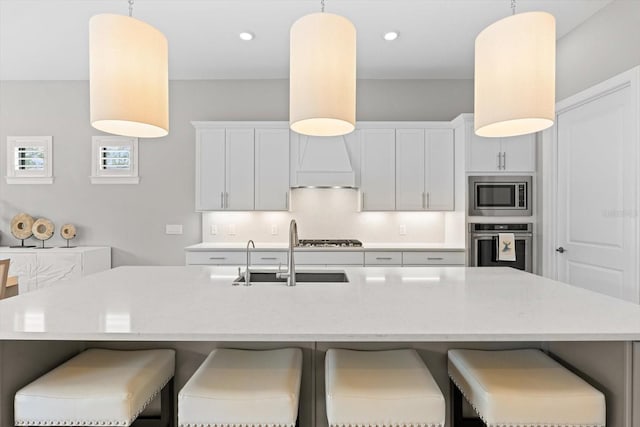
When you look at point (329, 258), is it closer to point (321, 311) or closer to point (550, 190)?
point (550, 190)

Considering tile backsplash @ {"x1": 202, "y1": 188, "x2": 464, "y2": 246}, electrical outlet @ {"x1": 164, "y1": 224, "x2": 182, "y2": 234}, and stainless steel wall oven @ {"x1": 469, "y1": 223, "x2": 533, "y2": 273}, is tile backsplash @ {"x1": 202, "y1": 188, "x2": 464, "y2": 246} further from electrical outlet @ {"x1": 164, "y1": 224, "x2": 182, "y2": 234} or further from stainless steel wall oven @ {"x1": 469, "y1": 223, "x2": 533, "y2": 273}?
stainless steel wall oven @ {"x1": 469, "y1": 223, "x2": 533, "y2": 273}

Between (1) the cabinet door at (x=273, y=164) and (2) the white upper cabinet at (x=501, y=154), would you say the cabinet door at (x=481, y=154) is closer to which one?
(2) the white upper cabinet at (x=501, y=154)

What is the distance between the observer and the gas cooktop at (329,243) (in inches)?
160

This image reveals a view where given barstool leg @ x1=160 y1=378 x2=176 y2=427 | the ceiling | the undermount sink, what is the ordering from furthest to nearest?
the ceiling
the undermount sink
barstool leg @ x1=160 y1=378 x2=176 y2=427

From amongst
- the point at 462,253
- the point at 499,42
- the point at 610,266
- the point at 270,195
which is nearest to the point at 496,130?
the point at 499,42

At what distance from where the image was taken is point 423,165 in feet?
13.8

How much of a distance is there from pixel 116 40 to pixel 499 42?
1.52m

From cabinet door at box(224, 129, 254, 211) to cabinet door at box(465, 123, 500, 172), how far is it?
7.17ft

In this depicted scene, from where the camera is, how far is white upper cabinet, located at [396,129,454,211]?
4.19 metres

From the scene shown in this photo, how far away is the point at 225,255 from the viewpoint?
3.99 metres

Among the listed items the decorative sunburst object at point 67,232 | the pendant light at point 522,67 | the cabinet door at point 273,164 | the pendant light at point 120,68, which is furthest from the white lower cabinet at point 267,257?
the pendant light at point 522,67

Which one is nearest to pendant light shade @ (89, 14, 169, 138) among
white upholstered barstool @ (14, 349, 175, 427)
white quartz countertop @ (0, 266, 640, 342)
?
white quartz countertop @ (0, 266, 640, 342)

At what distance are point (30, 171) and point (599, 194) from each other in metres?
5.67

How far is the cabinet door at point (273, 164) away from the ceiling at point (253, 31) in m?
0.75
